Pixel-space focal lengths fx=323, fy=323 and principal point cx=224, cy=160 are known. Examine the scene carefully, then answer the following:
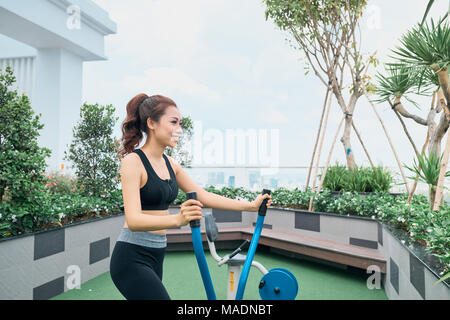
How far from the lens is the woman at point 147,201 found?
1.15 meters

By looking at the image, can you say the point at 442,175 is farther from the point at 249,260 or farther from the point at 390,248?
the point at 249,260

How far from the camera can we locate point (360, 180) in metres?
4.77

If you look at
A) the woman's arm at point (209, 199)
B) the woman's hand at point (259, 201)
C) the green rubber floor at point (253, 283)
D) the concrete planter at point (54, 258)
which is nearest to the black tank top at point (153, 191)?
the woman's arm at point (209, 199)

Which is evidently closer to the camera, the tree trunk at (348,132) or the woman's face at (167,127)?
the woman's face at (167,127)

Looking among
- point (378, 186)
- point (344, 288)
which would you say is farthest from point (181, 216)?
point (378, 186)

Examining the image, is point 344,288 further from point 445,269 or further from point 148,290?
point 148,290

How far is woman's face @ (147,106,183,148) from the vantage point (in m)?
1.37

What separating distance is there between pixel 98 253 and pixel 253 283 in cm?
154

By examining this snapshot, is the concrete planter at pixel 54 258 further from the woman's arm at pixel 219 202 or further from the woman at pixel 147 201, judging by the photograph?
the woman's arm at pixel 219 202

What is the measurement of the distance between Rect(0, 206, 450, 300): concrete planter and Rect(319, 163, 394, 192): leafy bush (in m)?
1.20

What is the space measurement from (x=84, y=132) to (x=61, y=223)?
1208mm

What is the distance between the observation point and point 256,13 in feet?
18.5

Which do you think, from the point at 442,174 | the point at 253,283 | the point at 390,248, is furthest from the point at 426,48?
the point at 253,283

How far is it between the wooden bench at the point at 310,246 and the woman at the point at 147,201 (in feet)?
6.31
